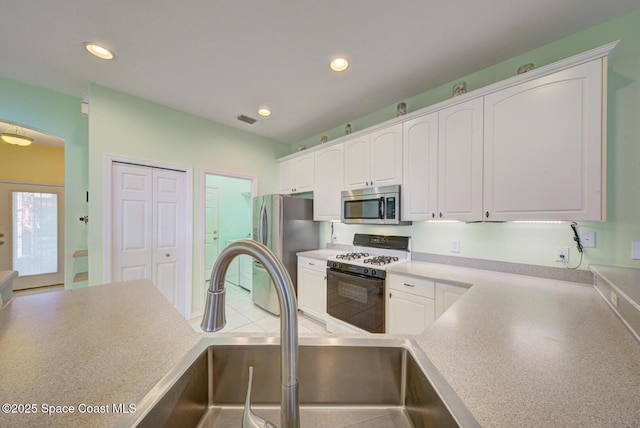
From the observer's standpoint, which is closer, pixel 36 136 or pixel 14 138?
pixel 14 138

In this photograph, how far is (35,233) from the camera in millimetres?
4062

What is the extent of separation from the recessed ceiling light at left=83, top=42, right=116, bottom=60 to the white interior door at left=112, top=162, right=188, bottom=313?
3.44ft

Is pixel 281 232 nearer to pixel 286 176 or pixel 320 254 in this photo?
pixel 320 254

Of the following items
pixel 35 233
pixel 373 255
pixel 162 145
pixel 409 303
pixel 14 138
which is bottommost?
pixel 409 303

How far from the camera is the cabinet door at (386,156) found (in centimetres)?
234

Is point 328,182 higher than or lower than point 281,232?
higher

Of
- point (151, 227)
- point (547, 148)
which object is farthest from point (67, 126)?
point (547, 148)

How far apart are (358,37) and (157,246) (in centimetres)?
302

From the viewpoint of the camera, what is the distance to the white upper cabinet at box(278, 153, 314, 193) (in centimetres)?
329

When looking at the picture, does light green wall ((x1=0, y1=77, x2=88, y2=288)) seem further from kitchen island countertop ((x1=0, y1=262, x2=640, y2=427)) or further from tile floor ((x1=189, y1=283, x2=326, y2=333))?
kitchen island countertop ((x1=0, y1=262, x2=640, y2=427))

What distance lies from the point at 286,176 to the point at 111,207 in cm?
216

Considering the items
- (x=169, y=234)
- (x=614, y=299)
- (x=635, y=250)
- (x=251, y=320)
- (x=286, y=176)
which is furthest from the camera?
(x=286, y=176)

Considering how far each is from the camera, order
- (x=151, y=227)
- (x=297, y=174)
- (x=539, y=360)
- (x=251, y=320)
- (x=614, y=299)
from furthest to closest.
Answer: (x=297, y=174) → (x=251, y=320) → (x=151, y=227) → (x=614, y=299) → (x=539, y=360)

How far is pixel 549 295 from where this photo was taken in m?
1.40
